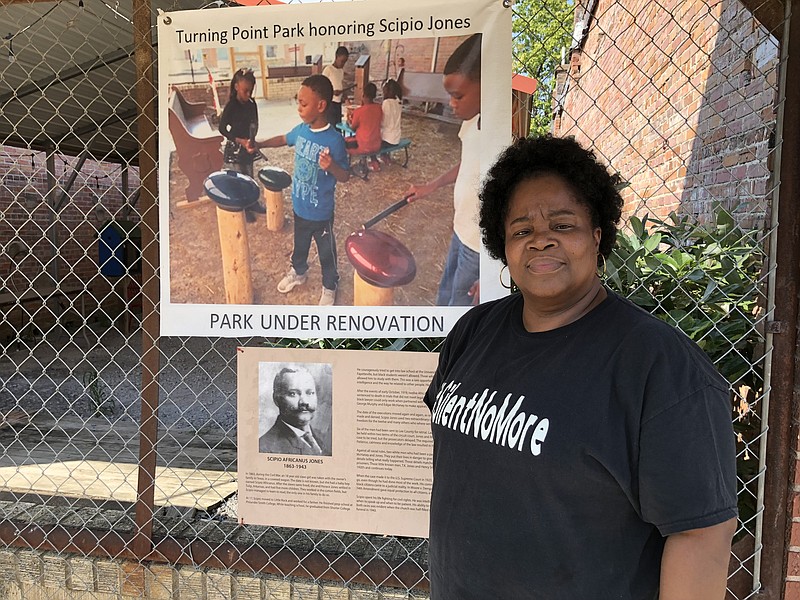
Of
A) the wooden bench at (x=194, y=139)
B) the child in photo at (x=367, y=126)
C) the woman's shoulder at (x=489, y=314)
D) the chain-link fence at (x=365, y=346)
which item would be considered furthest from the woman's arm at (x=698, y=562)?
the wooden bench at (x=194, y=139)

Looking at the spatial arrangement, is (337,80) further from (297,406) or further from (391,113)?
(297,406)

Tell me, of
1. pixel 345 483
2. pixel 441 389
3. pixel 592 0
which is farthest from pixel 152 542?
pixel 592 0

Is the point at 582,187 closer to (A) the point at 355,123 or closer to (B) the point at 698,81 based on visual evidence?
(A) the point at 355,123

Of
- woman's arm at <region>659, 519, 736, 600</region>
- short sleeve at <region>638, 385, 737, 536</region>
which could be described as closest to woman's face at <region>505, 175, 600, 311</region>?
short sleeve at <region>638, 385, 737, 536</region>

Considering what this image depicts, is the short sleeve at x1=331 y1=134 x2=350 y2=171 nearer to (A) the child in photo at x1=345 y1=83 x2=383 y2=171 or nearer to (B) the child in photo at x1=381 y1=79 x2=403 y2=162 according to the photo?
(A) the child in photo at x1=345 y1=83 x2=383 y2=171

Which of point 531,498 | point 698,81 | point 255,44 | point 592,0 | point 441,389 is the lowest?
point 531,498

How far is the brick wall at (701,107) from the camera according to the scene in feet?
8.91

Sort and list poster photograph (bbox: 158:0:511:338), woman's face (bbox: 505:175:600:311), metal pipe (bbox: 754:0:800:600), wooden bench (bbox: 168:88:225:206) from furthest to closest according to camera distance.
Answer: wooden bench (bbox: 168:88:225:206) → poster photograph (bbox: 158:0:511:338) → metal pipe (bbox: 754:0:800:600) → woman's face (bbox: 505:175:600:311)

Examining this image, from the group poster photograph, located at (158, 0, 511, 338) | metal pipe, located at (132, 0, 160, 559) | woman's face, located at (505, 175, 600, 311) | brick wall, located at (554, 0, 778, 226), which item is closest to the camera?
woman's face, located at (505, 175, 600, 311)

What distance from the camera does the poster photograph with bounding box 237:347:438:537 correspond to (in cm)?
215

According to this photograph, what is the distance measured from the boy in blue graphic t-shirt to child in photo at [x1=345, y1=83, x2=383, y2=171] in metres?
0.05

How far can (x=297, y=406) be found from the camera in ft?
7.21

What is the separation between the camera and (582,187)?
1380 millimetres

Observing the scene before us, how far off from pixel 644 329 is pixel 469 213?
0.92m
